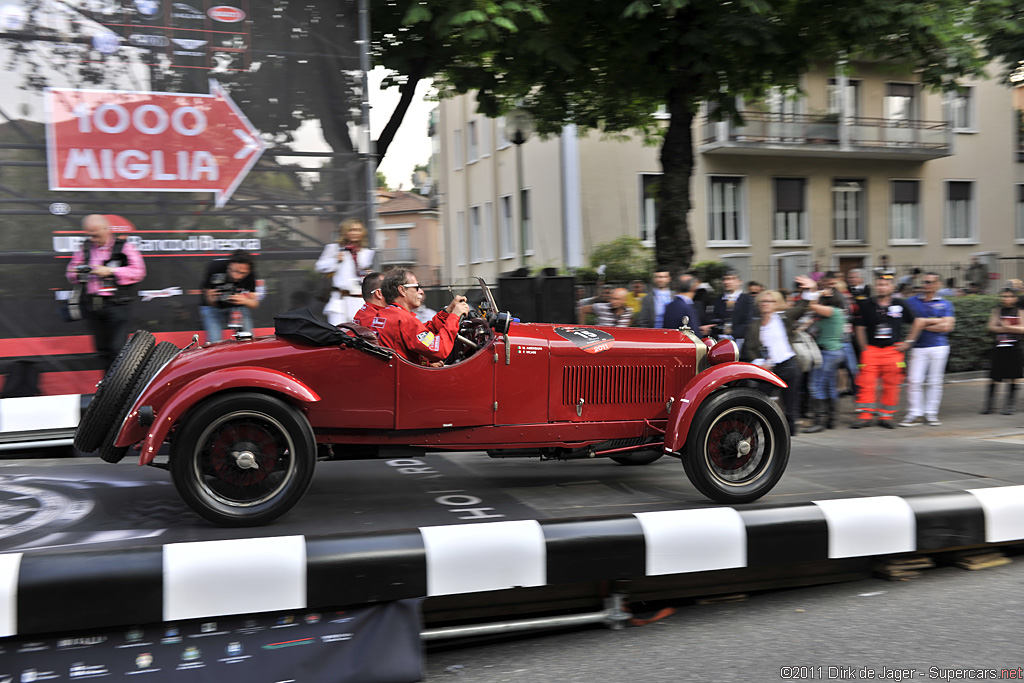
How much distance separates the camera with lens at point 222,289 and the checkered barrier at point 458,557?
501cm

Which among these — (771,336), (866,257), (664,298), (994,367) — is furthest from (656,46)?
(866,257)

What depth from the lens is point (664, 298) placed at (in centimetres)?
1045

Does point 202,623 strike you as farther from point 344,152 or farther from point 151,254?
point 344,152

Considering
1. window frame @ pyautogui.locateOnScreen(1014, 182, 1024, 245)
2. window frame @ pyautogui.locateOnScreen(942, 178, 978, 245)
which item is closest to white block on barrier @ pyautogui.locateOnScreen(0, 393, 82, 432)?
window frame @ pyautogui.locateOnScreen(942, 178, 978, 245)

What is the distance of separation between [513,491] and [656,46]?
25.2 ft

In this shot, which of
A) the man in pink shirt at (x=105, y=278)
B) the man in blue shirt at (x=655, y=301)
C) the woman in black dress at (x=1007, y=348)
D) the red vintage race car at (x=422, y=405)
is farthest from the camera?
the woman in black dress at (x=1007, y=348)

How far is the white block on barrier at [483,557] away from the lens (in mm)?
3830

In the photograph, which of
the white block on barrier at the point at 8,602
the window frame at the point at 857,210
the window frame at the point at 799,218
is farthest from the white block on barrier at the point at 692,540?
the window frame at the point at 857,210

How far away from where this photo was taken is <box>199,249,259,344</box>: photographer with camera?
8.33m

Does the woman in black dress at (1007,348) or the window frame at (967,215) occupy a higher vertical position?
the window frame at (967,215)

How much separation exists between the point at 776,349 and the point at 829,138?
18.5m

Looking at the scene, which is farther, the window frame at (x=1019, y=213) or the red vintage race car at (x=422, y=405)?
the window frame at (x=1019, y=213)

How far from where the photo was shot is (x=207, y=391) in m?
4.41

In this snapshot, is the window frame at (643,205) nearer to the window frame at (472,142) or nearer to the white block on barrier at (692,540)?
the window frame at (472,142)
